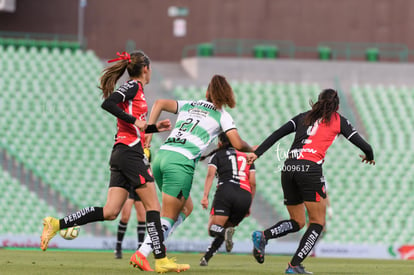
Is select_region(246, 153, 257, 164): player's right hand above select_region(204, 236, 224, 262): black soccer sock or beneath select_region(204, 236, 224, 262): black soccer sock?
above

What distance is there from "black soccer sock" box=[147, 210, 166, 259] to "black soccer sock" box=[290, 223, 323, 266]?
1517 millimetres

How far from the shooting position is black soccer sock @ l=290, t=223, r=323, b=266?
9.53m

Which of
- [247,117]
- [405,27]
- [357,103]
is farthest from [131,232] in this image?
[405,27]

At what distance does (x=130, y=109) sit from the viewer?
30.0 feet

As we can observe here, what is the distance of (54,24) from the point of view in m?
27.6

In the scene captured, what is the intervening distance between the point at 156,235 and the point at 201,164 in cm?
1440

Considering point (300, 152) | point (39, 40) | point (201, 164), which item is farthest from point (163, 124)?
point (39, 40)

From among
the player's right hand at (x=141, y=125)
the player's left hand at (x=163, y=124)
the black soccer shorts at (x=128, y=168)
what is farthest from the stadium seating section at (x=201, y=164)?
the player's right hand at (x=141, y=125)

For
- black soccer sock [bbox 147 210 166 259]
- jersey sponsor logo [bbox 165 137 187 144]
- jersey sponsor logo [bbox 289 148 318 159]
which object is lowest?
black soccer sock [bbox 147 210 166 259]

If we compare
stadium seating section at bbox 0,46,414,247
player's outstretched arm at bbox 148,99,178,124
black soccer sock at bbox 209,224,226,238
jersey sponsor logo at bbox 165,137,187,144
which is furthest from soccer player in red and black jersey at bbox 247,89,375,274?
stadium seating section at bbox 0,46,414,247

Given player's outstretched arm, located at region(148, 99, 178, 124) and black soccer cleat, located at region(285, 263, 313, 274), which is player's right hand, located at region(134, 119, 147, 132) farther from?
black soccer cleat, located at region(285, 263, 313, 274)

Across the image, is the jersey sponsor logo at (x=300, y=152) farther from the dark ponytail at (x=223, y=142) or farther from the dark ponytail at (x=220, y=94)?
the dark ponytail at (x=223, y=142)

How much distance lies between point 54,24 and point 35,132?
20.3 ft

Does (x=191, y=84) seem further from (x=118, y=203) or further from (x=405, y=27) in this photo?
(x=118, y=203)
